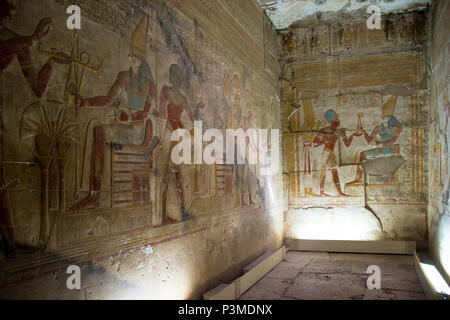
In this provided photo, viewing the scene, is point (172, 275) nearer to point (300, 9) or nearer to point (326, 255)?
point (326, 255)

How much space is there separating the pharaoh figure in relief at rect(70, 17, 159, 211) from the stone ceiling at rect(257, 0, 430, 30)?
3676 millimetres

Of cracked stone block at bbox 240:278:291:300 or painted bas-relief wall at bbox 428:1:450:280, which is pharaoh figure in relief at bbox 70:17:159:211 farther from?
painted bas-relief wall at bbox 428:1:450:280

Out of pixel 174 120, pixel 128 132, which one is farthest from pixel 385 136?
pixel 128 132

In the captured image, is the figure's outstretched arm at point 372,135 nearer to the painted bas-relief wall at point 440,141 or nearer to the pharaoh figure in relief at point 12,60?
the painted bas-relief wall at point 440,141

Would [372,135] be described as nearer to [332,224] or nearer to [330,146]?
[330,146]

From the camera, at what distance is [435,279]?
12.6 feet

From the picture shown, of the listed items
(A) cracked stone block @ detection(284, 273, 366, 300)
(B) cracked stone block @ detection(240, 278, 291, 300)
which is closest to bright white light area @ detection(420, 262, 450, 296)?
(A) cracked stone block @ detection(284, 273, 366, 300)

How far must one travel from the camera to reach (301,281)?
4.39 m

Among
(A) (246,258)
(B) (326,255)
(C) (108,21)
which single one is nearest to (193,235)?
(A) (246,258)

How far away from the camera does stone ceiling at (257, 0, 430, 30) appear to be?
18.8 feet

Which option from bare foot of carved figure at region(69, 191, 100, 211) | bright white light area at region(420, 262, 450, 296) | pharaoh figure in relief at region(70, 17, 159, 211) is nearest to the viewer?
bare foot of carved figure at region(69, 191, 100, 211)

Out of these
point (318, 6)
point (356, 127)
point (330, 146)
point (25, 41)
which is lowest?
point (330, 146)

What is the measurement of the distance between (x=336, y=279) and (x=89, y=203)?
3.44 m

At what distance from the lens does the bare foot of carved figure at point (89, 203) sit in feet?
6.46
